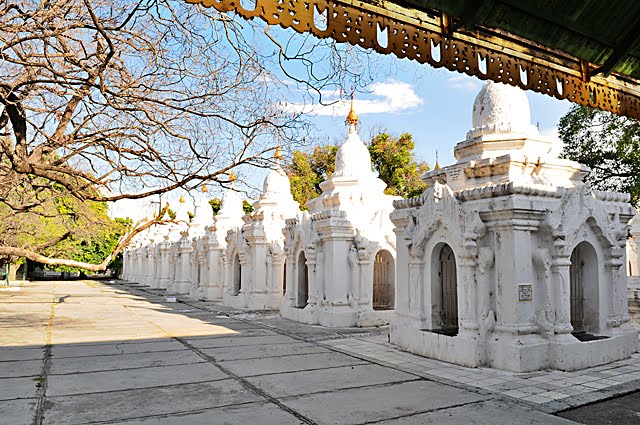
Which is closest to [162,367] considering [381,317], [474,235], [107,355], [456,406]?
[107,355]

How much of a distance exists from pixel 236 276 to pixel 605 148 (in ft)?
47.9

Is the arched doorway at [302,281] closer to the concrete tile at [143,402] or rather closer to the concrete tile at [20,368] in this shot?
the concrete tile at [20,368]

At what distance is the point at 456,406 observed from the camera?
6195 mm

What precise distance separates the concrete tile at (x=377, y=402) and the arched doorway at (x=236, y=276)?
13200mm

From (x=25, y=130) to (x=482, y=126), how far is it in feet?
25.3

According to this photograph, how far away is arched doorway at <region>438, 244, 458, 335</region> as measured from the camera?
412 inches

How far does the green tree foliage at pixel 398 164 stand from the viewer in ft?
106

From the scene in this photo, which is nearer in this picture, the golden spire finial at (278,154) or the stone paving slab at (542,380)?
the stone paving slab at (542,380)

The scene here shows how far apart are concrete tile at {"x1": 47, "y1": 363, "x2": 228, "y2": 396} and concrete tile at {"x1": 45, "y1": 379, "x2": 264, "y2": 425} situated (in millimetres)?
293

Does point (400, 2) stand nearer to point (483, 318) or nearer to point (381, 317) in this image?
point (483, 318)

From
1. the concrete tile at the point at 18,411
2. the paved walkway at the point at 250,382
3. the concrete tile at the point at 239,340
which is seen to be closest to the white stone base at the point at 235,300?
the paved walkway at the point at 250,382

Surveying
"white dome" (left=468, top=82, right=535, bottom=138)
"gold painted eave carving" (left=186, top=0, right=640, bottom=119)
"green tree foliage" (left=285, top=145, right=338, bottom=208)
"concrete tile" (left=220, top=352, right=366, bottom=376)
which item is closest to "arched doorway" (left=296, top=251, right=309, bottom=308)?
"concrete tile" (left=220, top=352, right=366, bottom=376)

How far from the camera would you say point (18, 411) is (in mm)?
5879

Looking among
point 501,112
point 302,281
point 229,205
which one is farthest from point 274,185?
point 501,112
